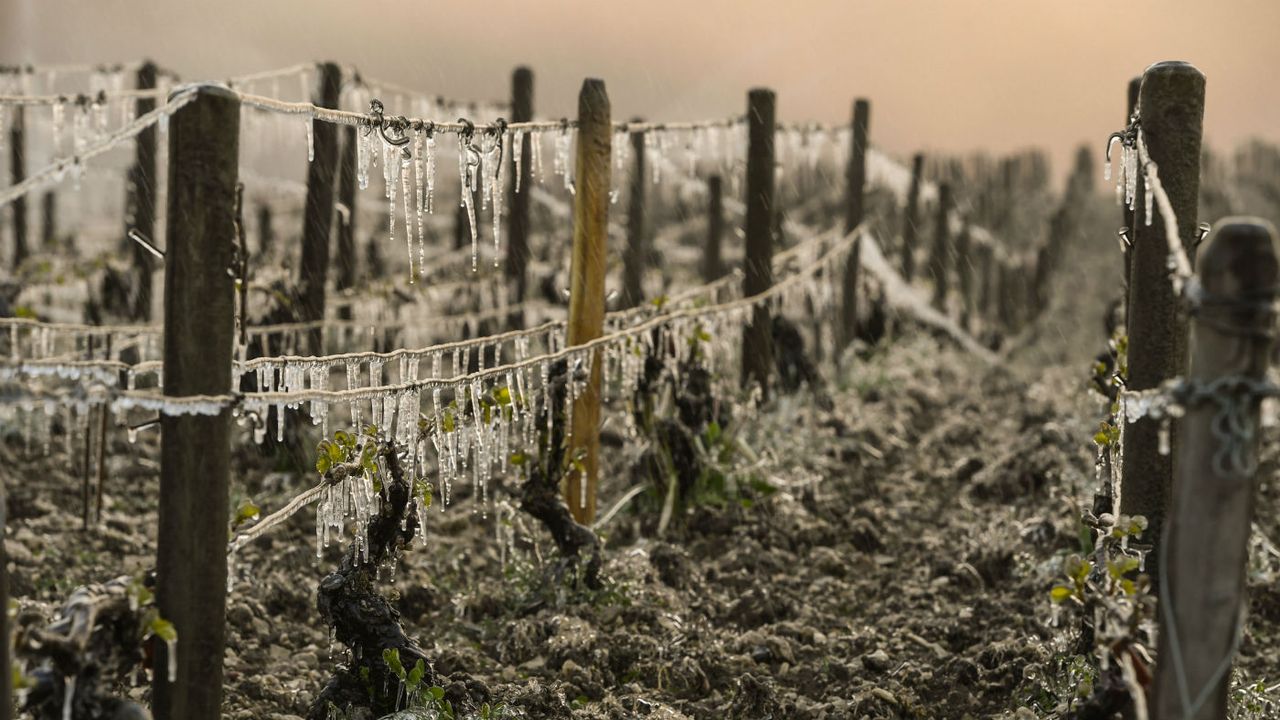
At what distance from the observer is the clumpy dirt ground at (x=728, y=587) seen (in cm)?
439

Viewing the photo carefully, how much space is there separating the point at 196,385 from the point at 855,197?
31.0 feet

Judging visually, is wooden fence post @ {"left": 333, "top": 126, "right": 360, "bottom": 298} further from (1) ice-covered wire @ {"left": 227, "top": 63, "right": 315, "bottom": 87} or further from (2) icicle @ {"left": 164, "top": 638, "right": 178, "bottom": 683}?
(2) icicle @ {"left": 164, "top": 638, "right": 178, "bottom": 683}

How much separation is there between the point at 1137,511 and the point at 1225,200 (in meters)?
46.5

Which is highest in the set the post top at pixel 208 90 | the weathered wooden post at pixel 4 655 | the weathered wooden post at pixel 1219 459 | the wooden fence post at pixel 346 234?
the wooden fence post at pixel 346 234

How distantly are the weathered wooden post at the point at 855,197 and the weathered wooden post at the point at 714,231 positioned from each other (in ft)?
4.18

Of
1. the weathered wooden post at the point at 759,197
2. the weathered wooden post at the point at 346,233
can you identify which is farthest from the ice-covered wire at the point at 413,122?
the weathered wooden post at the point at 346,233

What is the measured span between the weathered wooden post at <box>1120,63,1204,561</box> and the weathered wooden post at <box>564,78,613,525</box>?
2729 mm

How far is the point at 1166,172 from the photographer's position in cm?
338

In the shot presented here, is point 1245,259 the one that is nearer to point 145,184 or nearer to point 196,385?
point 196,385

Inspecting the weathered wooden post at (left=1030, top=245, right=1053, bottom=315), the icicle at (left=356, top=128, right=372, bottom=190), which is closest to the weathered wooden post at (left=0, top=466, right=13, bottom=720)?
the icicle at (left=356, top=128, right=372, bottom=190)

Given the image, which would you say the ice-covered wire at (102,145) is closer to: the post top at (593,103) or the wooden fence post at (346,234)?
the post top at (593,103)

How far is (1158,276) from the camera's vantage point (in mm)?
3412

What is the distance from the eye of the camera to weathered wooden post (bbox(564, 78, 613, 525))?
5.56 m

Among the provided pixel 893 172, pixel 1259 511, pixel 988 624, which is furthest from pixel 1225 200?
pixel 988 624
